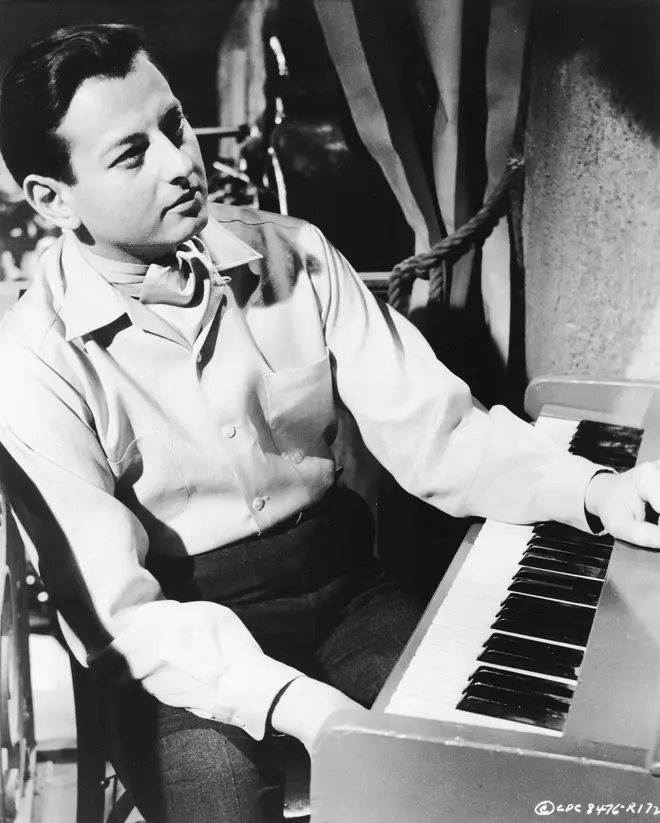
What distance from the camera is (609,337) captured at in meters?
1.69

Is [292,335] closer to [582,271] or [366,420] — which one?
[366,420]

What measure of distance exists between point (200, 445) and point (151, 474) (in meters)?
0.08

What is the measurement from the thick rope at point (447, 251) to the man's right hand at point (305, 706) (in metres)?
0.75

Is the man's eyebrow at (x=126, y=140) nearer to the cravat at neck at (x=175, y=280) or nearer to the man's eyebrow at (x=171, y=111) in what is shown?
the man's eyebrow at (x=171, y=111)

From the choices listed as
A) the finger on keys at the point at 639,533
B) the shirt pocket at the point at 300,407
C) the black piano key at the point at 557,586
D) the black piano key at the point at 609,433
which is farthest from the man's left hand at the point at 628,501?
the shirt pocket at the point at 300,407

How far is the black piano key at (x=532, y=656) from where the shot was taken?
1005 mm

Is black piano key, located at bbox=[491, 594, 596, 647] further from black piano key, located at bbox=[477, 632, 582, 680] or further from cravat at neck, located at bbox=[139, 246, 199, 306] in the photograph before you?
cravat at neck, located at bbox=[139, 246, 199, 306]

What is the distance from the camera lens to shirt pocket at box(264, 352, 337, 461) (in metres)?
1.36

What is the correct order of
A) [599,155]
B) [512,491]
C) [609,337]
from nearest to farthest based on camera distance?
1. [512,491]
2. [599,155]
3. [609,337]

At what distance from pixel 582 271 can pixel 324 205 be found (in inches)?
21.9

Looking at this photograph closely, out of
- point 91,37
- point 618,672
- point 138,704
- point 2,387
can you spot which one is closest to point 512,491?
point 618,672

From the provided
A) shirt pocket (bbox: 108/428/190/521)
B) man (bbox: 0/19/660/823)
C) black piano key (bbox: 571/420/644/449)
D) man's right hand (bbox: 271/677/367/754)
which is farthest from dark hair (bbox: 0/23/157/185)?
black piano key (bbox: 571/420/644/449)

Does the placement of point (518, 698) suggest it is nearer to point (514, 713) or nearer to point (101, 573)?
point (514, 713)

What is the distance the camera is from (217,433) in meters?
1.29
